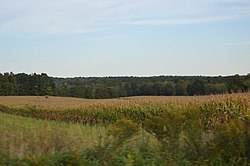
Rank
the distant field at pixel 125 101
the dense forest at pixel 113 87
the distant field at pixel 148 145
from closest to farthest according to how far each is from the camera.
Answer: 1. the distant field at pixel 148 145
2. the distant field at pixel 125 101
3. the dense forest at pixel 113 87

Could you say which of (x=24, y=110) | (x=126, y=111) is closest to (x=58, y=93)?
(x=24, y=110)

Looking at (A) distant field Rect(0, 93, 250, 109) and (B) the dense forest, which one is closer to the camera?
(A) distant field Rect(0, 93, 250, 109)

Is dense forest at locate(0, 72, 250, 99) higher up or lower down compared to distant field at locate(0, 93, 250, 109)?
higher up

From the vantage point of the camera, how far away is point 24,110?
52688 millimetres

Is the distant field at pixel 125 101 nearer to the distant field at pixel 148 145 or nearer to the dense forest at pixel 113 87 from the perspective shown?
the dense forest at pixel 113 87

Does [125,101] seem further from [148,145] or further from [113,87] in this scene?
[113,87]

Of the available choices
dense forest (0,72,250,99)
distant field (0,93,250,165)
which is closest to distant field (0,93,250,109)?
dense forest (0,72,250,99)

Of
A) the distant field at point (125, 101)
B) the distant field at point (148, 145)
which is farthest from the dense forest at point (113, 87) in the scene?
the distant field at point (148, 145)

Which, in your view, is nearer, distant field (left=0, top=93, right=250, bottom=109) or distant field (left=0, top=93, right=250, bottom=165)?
distant field (left=0, top=93, right=250, bottom=165)

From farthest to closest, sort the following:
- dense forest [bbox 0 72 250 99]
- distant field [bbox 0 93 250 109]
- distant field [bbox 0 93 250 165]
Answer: dense forest [bbox 0 72 250 99] → distant field [bbox 0 93 250 109] → distant field [bbox 0 93 250 165]

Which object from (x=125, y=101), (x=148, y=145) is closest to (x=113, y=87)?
(x=125, y=101)

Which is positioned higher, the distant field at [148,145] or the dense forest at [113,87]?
the dense forest at [113,87]

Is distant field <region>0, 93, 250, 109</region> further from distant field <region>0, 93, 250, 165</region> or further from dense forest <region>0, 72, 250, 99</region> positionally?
distant field <region>0, 93, 250, 165</region>

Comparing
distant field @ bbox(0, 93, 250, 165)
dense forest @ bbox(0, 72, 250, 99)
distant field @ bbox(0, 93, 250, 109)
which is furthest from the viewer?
dense forest @ bbox(0, 72, 250, 99)
